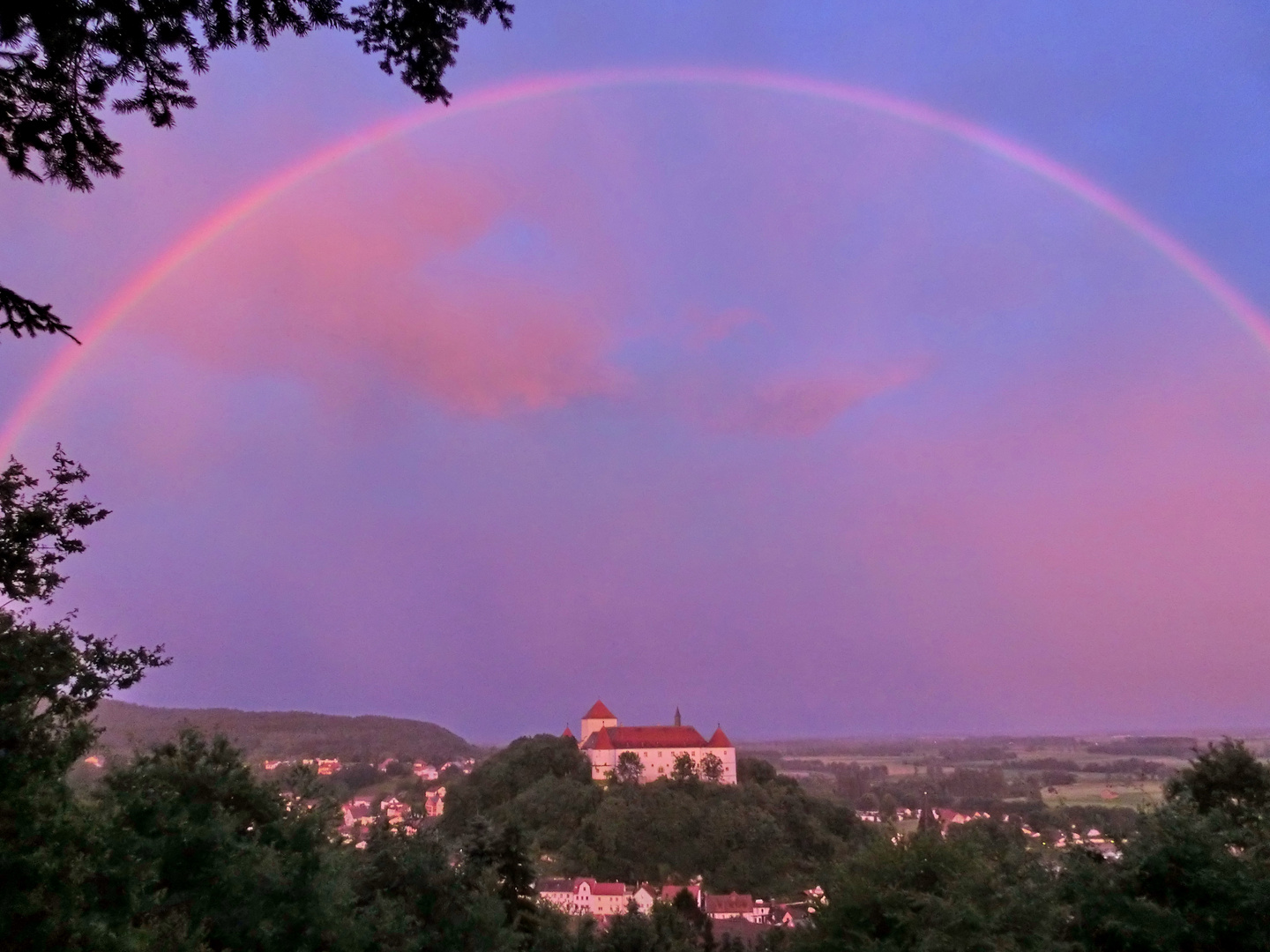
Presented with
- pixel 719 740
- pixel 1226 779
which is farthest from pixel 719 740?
pixel 1226 779

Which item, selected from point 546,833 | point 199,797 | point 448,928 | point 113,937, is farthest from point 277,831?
point 546,833

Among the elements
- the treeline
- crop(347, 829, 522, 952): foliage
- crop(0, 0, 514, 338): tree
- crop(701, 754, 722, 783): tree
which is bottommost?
the treeline

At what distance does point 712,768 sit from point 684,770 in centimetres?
351

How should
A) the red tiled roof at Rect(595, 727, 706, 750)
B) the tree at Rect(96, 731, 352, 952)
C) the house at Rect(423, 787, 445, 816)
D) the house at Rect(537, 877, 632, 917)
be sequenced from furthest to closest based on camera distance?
the red tiled roof at Rect(595, 727, 706, 750) → the house at Rect(423, 787, 445, 816) → the house at Rect(537, 877, 632, 917) → the tree at Rect(96, 731, 352, 952)

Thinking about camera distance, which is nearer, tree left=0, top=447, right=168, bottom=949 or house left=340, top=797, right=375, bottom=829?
tree left=0, top=447, right=168, bottom=949

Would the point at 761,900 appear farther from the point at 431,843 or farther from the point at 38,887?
the point at 38,887

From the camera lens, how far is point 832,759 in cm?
18388

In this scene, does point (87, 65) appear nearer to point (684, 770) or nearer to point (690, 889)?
point (690, 889)

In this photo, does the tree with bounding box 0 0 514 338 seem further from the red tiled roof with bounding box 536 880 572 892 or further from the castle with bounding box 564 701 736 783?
the castle with bounding box 564 701 736 783

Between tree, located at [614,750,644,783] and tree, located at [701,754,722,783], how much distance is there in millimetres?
6262

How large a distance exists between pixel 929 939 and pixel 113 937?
32.3ft

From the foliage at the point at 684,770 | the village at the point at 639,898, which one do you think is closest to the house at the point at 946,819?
the village at the point at 639,898

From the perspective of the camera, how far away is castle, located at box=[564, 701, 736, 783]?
87.1 meters

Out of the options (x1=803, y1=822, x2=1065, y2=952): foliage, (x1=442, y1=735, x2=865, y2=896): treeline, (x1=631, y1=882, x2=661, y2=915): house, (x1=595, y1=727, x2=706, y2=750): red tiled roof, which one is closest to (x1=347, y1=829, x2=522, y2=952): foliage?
(x1=803, y1=822, x2=1065, y2=952): foliage
